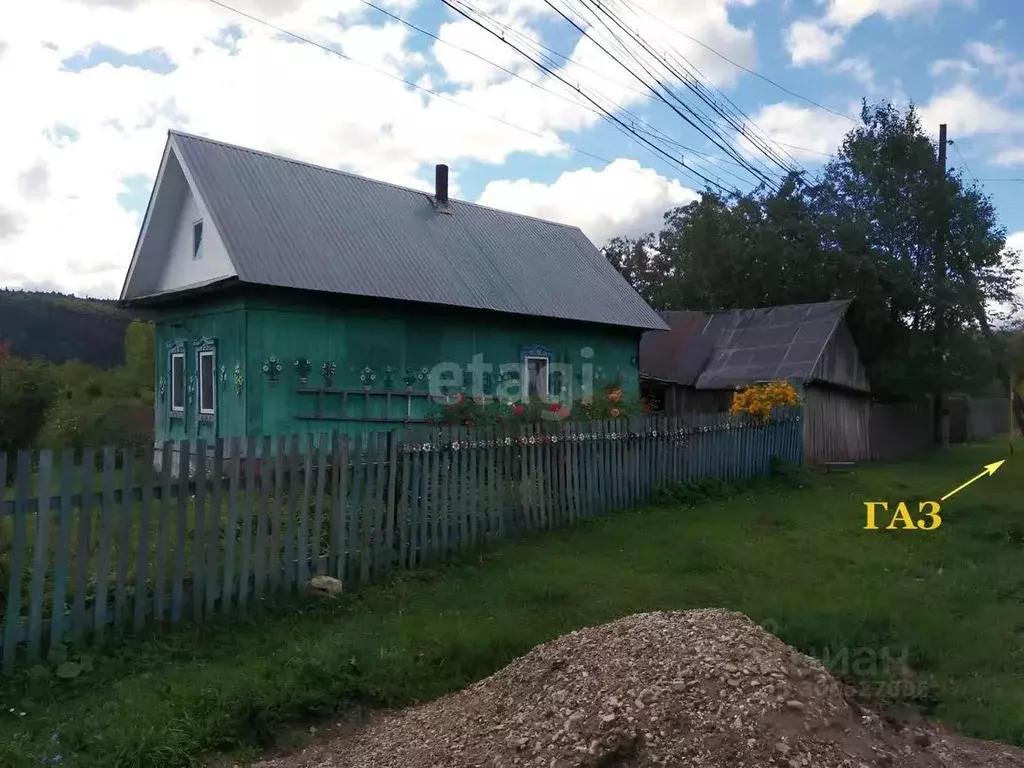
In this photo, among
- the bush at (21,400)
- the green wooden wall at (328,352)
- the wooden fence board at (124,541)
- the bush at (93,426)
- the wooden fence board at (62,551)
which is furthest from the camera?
the bush at (93,426)

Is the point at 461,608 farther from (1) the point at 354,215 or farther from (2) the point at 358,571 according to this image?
(1) the point at 354,215

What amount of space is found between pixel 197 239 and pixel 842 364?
1488cm

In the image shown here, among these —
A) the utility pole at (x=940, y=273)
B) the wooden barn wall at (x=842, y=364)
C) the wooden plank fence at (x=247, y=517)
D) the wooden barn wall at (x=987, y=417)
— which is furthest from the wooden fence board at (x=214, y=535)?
the wooden barn wall at (x=987, y=417)

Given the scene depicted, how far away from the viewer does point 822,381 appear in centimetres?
1795

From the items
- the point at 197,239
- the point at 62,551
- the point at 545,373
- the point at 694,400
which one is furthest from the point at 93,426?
the point at 694,400

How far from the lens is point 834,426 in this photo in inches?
727

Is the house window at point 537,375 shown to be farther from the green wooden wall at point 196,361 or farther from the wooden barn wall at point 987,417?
the wooden barn wall at point 987,417

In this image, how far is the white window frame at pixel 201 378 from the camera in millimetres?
13398

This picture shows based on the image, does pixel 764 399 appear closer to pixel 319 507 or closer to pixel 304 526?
pixel 319 507

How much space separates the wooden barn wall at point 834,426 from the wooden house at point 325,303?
15.0 feet

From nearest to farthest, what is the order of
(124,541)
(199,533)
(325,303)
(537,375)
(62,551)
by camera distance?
(62,551)
(124,541)
(199,533)
(325,303)
(537,375)

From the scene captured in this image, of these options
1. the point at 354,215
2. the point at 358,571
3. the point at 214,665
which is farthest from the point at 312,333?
the point at 214,665

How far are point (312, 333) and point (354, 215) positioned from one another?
3.15 meters

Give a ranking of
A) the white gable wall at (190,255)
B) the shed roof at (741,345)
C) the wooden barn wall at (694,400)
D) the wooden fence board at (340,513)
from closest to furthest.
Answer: the wooden fence board at (340,513), the white gable wall at (190,255), the shed roof at (741,345), the wooden barn wall at (694,400)
